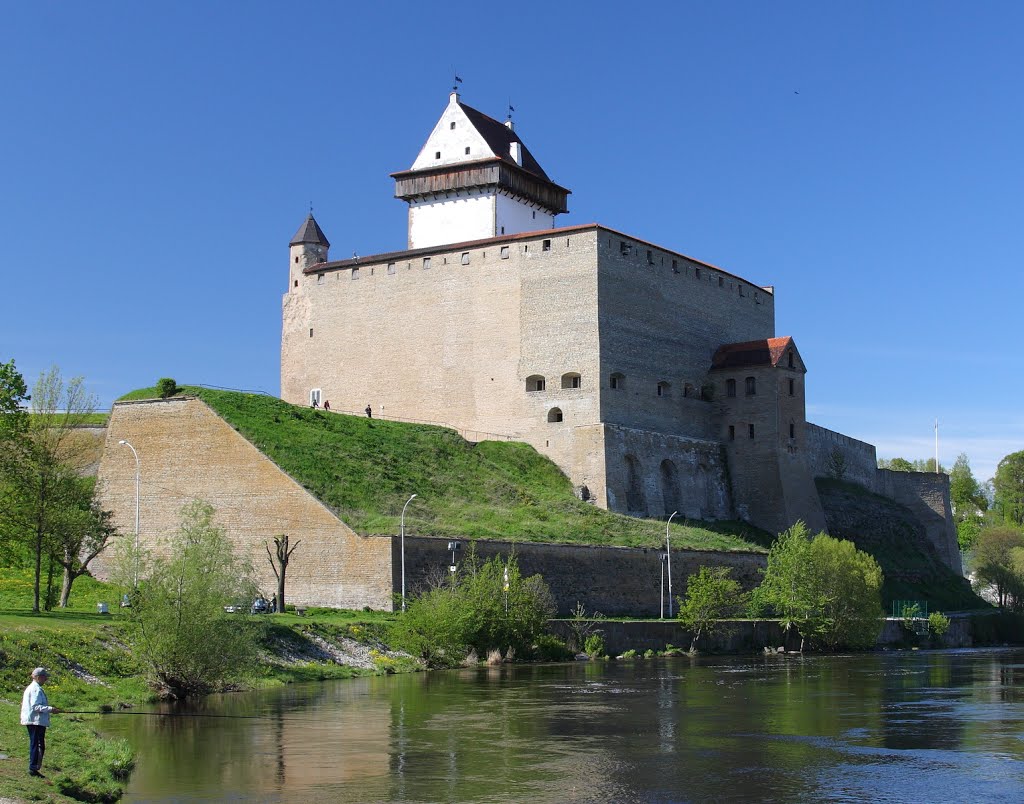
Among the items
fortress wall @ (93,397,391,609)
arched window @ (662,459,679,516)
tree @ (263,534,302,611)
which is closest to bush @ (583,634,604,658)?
fortress wall @ (93,397,391,609)

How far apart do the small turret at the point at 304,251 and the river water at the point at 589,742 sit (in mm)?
31202

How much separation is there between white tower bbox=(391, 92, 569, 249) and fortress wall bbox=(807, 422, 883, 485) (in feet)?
54.4

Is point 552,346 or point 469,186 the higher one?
point 469,186

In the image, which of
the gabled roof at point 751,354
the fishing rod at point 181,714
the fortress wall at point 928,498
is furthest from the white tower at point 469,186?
the fishing rod at point 181,714

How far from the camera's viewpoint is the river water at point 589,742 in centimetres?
1656

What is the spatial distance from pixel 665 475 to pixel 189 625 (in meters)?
31.5

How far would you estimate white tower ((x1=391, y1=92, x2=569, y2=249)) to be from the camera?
191 feet

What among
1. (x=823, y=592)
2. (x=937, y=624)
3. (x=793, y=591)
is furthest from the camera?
(x=937, y=624)

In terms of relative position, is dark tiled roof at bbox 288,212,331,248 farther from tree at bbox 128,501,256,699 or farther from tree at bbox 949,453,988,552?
tree at bbox 949,453,988,552

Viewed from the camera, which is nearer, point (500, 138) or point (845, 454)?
point (500, 138)

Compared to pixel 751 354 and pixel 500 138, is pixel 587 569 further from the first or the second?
pixel 500 138

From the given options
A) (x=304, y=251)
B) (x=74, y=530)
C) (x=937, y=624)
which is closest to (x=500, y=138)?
(x=304, y=251)

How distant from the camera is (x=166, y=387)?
1731 inches

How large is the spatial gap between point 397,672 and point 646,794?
55.4ft
